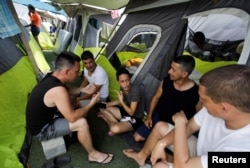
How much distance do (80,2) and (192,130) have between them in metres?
4.53

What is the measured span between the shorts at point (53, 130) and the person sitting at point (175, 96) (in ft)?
2.57

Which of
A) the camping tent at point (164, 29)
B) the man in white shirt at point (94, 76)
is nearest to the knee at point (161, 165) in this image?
the camping tent at point (164, 29)

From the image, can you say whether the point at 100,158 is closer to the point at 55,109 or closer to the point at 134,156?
the point at 134,156

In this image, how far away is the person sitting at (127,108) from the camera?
8.23ft

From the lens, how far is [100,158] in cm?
223

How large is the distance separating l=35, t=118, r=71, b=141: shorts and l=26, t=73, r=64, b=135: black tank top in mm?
41

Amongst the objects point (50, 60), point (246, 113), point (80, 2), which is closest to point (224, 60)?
point (246, 113)

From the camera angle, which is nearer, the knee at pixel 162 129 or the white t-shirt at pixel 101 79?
the knee at pixel 162 129

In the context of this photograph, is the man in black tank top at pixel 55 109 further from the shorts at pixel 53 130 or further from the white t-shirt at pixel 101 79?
the white t-shirt at pixel 101 79

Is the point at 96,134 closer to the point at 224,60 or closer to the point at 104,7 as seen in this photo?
the point at 224,60

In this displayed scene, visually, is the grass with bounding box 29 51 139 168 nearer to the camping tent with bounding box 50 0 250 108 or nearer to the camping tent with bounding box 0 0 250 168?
the camping tent with bounding box 0 0 250 168

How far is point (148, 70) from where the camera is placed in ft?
9.78

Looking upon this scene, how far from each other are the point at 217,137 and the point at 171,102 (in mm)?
974

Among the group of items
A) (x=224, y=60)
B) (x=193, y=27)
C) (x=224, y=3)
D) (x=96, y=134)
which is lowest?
(x=96, y=134)
